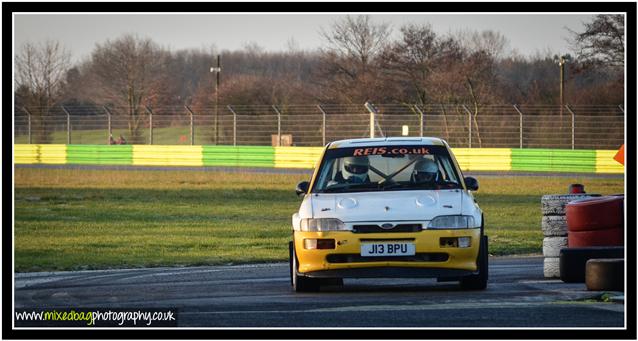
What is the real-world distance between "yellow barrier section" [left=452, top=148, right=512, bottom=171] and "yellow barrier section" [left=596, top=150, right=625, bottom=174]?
314 centimetres

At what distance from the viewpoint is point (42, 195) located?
31.0 meters

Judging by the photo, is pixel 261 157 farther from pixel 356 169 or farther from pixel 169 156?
pixel 356 169

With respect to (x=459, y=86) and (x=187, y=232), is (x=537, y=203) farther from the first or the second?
(x=459, y=86)

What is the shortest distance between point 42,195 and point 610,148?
20.3 metres

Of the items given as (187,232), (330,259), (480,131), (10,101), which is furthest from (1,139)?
(480,131)

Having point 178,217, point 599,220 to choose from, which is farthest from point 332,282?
point 178,217

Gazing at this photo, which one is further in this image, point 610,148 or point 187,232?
point 610,148

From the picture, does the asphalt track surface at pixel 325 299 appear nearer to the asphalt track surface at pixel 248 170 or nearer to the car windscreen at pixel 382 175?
the car windscreen at pixel 382 175

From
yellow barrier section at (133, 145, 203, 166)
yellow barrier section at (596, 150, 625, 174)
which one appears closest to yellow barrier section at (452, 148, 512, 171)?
yellow barrier section at (596, 150, 625, 174)

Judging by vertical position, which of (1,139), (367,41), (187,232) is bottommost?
(187,232)

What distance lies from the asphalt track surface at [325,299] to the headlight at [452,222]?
1.88 ft

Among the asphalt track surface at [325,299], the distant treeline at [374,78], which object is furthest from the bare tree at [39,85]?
the asphalt track surface at [325,299]

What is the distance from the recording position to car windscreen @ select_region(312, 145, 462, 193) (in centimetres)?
1142

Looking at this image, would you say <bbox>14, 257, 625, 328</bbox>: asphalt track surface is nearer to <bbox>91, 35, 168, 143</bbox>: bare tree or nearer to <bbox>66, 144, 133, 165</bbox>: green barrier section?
<bbox>66, 144, 133, 165</bbox>: green barrier section
